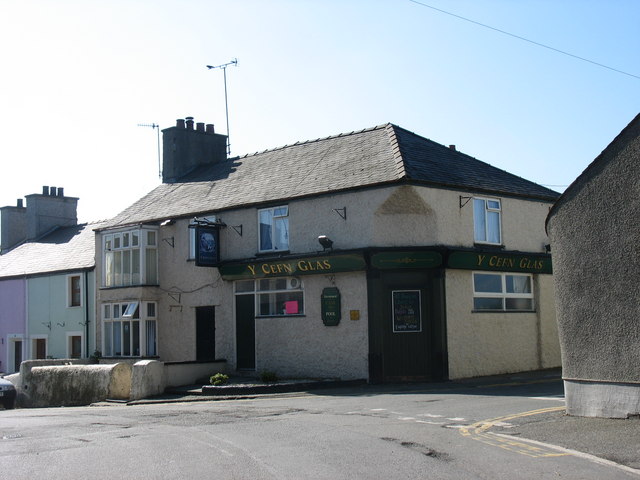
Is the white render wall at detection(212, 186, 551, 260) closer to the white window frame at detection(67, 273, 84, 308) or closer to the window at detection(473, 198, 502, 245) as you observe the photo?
the window at detection(473, 198, 502, 245)

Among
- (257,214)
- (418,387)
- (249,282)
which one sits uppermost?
(257,214)

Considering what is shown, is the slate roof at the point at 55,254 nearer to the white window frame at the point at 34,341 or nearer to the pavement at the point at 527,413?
the white window frame at the point at 34,341

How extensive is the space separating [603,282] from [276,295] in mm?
12974

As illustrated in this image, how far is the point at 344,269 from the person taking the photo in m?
21.3

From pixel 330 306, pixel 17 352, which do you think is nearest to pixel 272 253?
pixel 330 306

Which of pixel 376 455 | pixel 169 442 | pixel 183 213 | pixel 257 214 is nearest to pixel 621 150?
pixel 376 455

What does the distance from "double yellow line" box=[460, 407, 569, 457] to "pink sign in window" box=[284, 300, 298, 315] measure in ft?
34.3

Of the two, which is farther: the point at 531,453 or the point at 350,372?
the point at 350,372

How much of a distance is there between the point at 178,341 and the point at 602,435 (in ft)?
59.9

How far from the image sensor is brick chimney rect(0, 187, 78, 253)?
3891 cm

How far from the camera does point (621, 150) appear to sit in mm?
11586

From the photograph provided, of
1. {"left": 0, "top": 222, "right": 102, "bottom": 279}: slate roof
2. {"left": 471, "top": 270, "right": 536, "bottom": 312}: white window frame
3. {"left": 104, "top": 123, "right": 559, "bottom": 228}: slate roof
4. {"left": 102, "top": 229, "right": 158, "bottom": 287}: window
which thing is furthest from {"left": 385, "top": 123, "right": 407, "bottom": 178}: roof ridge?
{"left": 0, "top": 222, "right": 102, "bottom": 279}: slate roof

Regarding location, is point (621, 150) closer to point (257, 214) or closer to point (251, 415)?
point (251, 415)

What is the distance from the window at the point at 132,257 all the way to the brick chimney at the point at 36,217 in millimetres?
→ 12511
